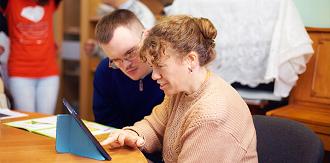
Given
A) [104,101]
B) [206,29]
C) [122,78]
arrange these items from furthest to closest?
[104,101] < [122,78] < [206,29]

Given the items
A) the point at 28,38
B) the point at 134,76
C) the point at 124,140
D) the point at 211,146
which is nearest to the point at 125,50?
the point at 134,76

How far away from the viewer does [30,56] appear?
2.86 meters

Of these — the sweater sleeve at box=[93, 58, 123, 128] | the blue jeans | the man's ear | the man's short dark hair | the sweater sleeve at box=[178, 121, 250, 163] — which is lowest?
the blue jeans

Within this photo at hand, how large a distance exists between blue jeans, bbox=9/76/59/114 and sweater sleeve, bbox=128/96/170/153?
1.62 m

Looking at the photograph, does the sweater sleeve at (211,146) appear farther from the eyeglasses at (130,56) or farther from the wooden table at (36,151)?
the eyeglasses at (130,56)

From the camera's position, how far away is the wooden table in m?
1.22

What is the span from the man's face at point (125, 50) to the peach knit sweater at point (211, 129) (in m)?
0.34

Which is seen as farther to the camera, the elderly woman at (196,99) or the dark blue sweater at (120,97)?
the dark blue sweater at (120,97)

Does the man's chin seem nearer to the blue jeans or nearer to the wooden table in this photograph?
the wooden table

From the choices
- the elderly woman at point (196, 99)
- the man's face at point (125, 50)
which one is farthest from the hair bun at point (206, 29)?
the man's face at point (125, 50)

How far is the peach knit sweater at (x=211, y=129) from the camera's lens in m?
1.10

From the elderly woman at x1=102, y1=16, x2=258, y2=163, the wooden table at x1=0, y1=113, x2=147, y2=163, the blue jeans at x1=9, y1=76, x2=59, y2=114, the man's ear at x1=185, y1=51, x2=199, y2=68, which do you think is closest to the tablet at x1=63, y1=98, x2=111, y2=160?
the wooden table at x1=0, y1=113, x2=147, y2=163

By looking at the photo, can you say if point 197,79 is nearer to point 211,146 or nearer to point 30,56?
point 211,146

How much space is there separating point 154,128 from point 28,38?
5.65 ft
